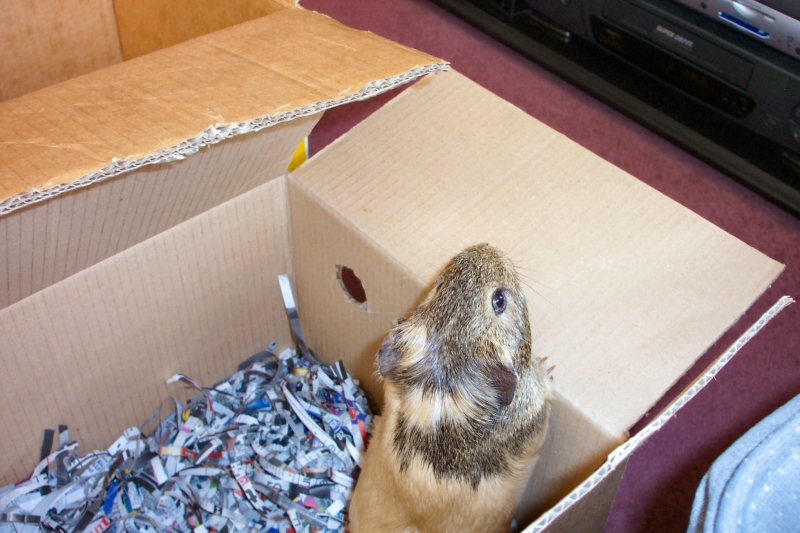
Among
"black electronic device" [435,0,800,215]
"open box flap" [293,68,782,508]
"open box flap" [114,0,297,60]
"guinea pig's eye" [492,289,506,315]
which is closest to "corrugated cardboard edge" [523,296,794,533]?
"open box flap" [293,68,782,508]

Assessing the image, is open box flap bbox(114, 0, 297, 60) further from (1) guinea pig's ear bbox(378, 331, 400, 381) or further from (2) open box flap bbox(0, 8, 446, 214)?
(1) guinea pig's ear bbox(378, 331, 400, 381)

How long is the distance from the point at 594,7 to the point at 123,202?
75.1 inches

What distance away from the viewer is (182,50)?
48.3 inches

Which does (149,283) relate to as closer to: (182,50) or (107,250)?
(107,250)

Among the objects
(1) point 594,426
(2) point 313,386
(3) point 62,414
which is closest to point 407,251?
(1) point 594,426

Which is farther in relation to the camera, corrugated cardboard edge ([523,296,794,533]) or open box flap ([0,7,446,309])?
open box flap ([0,7,446,309])

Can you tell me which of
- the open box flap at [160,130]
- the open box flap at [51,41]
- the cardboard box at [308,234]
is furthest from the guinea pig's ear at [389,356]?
the open box flap at [51,41]

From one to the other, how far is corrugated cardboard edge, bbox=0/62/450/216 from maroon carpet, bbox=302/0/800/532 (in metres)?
0.76

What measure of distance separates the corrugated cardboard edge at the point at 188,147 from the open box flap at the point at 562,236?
292mm

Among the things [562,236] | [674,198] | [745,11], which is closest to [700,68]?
[745,11]

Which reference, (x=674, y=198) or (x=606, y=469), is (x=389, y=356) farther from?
(x=674, y=198)

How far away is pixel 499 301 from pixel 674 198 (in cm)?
130

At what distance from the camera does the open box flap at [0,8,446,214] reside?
939 millimetres

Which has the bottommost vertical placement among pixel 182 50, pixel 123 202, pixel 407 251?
pixel 407 251
